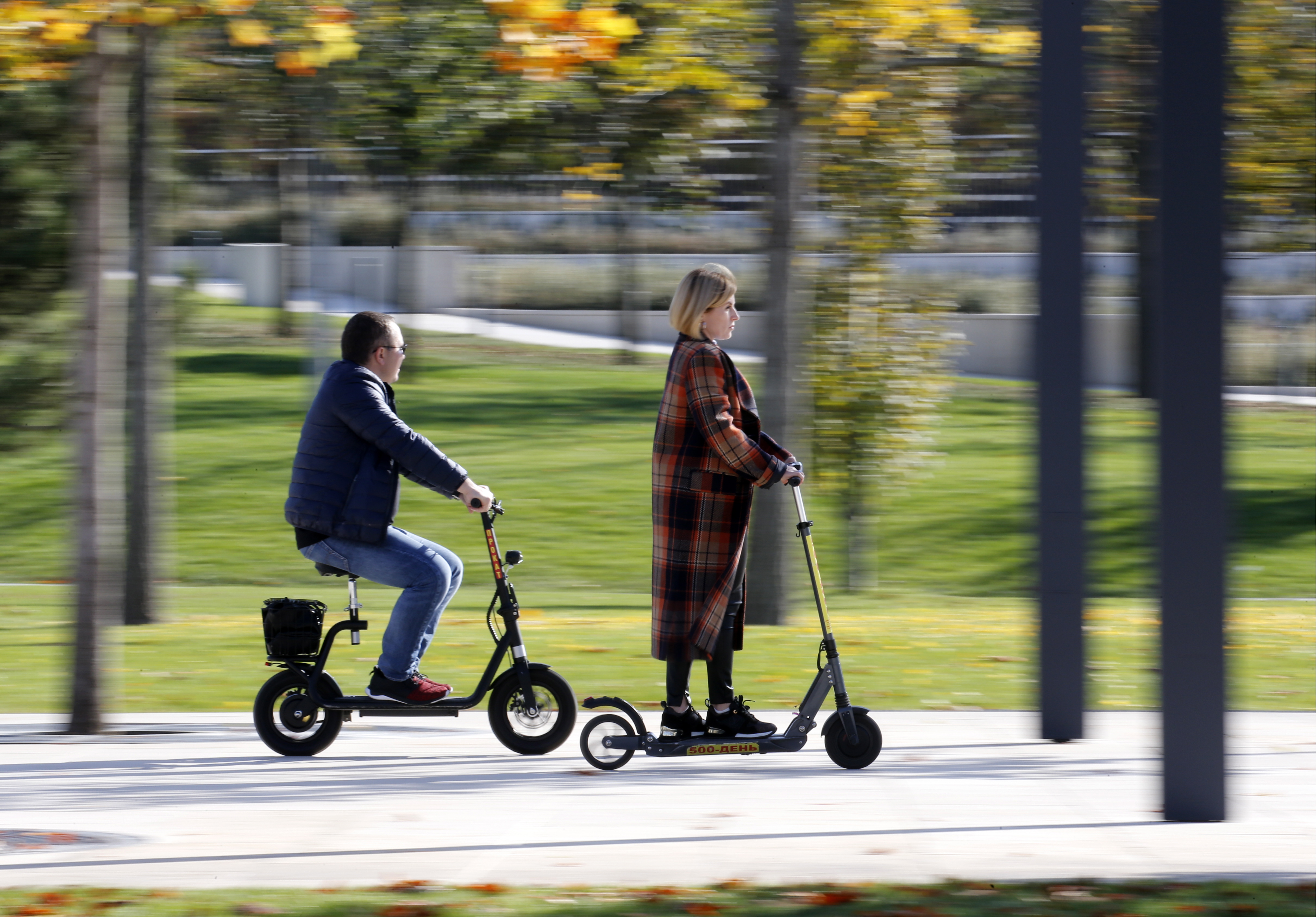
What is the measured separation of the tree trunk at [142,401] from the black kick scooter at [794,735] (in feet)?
21.7

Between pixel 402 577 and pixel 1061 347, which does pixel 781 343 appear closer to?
pixel 1061 347

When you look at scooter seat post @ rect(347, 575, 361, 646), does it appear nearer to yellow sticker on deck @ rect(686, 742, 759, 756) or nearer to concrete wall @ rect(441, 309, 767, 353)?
yellow sticker on deck @ rect(686, 742, 759, 756)

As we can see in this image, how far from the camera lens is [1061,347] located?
264 inches

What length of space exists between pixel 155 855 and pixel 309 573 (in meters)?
11.8

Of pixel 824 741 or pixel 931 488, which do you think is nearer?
pixel 824 741

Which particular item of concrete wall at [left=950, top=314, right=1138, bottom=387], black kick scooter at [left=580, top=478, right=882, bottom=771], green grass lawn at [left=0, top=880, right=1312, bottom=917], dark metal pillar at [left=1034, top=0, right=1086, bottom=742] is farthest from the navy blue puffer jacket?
concrete wall at [left=950, top=314, right=1138, bottom=387]

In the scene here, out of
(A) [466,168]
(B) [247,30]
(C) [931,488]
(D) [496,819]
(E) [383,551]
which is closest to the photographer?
(D) [496,819]

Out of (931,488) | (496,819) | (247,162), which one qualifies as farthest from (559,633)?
(247,162)

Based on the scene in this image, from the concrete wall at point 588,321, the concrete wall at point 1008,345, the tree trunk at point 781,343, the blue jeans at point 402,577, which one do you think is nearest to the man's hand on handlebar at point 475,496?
the blue jeans at point 402,577

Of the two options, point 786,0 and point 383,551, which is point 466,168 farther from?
point 383,551

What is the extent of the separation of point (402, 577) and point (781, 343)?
5.54 m

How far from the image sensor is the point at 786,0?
35.4 ft

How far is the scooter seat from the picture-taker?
6395 mm

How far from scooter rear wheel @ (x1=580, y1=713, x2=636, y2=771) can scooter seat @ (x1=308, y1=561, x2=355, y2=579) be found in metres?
1.14
